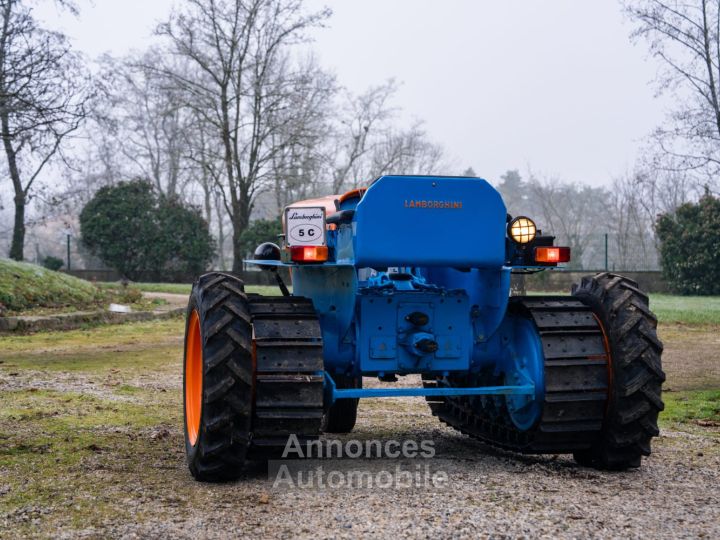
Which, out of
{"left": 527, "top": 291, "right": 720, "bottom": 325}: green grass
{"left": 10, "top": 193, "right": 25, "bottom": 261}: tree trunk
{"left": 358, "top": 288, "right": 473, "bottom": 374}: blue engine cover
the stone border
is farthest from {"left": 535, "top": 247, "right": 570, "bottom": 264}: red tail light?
{"left": 10, "top": 193, "right": 25, "bottom": 261}: tree trunk

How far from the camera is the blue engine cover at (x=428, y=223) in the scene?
5.17m

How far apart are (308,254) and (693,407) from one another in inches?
171

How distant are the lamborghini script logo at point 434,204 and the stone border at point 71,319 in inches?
461

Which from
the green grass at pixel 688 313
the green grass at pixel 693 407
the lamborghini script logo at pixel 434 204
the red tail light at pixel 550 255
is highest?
the lamborghini script logo at pixel 434 204

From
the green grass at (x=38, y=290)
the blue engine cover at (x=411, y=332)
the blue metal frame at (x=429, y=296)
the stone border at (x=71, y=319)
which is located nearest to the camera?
the blue metal frame at (x=429, y=296)

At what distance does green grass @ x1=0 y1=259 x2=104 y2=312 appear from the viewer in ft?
56.6

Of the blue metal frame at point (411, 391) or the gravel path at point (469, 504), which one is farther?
the blue metal frame at point (411, 391)

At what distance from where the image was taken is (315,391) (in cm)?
510

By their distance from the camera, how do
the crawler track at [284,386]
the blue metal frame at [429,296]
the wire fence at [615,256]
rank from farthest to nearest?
the wire fence at [615,256], the blue metal frame at [429,296], the crawler track at [284,386]

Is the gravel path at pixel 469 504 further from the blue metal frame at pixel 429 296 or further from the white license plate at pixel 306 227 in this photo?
the white license plate at pixel 306 227

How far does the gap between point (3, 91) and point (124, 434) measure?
9251mm

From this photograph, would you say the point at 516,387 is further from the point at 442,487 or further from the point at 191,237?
the point at 191,237

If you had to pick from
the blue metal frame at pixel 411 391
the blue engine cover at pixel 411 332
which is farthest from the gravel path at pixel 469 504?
the blue engine cover at pixel 411 332

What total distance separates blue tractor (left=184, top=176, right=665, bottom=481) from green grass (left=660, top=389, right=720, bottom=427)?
214cm
